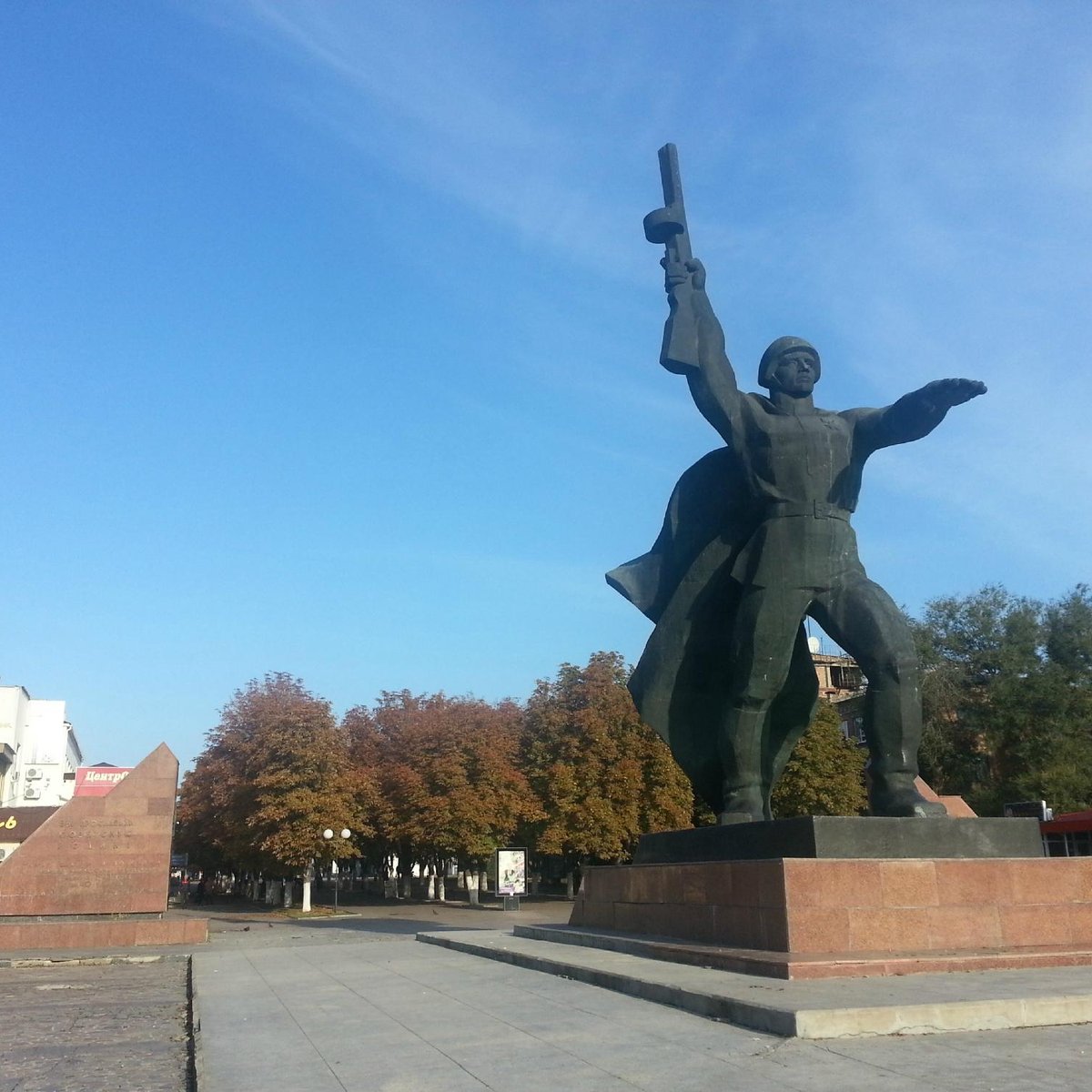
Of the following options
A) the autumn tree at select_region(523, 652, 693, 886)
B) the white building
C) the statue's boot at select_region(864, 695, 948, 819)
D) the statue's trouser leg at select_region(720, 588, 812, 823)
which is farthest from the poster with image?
the white building

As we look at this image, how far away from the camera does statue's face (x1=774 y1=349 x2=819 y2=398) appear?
898 cm

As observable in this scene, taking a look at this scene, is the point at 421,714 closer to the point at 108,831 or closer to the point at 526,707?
the point at 526,707

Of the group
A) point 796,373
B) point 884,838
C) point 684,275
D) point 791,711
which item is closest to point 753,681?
point 791,711

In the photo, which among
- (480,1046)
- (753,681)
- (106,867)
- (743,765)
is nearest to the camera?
(480,1046)

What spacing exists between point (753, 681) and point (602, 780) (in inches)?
1051

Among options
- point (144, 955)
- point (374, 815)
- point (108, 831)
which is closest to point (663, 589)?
point (144, 955)

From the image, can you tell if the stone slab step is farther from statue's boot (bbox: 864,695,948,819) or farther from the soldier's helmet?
the soldier's helmet

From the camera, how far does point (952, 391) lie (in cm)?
846

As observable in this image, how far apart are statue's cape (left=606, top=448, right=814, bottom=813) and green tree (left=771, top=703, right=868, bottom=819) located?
25.8 m

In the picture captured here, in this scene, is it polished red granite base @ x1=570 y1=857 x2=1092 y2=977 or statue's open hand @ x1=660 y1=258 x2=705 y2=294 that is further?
statue's open hand @ x1=660 y1=258 x2=705 y2=294

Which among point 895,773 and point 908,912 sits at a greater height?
point 895,773

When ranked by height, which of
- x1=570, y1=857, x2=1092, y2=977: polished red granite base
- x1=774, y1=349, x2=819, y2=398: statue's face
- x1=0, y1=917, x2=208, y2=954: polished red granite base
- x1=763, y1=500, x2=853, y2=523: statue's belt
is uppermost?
x1=774, y1=349, x2=819, y2=398: statue's face

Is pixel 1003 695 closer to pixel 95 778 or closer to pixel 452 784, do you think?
pixel 452 784

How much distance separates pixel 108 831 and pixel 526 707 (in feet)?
76.9
